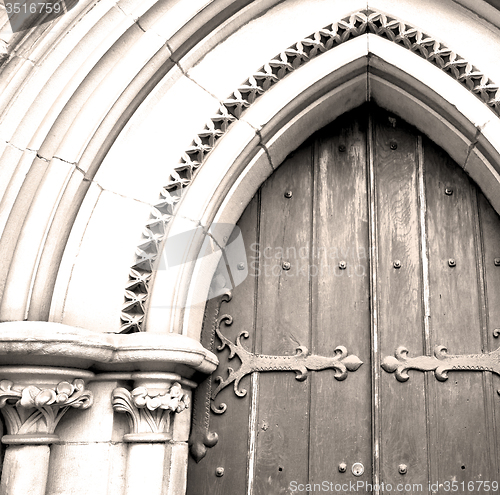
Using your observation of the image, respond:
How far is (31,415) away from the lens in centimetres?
154

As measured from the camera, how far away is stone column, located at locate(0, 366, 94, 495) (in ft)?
4.90

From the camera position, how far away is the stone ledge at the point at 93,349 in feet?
4.88

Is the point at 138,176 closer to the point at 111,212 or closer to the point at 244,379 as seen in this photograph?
the point at 111,212

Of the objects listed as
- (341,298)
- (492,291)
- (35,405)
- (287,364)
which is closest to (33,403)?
(35,405)

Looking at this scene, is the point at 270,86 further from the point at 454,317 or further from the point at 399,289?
the point at 454,317

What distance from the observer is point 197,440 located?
6.11ft

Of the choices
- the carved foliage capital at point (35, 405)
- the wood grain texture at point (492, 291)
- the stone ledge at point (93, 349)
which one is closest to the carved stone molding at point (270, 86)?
the stone ledge at point (93, 349)

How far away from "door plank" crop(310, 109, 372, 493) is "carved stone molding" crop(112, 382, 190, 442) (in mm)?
535

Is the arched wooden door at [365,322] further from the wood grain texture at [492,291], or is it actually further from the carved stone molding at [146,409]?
the carved stone molding at [146,409]

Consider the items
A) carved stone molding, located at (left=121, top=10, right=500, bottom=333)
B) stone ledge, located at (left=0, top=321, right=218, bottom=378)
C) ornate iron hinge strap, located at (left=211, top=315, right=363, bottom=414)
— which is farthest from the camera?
ornate iron hinge strap, located at (left=211, top=315, right=363, bottom=414)

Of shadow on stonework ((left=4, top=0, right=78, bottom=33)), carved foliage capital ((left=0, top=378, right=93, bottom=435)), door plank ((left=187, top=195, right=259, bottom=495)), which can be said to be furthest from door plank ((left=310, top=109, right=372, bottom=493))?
shadow on stonework ((left=4, top=0, right=78, bottom=33))

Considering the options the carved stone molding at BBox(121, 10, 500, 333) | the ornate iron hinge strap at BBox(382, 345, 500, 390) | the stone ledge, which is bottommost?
the stone ledge

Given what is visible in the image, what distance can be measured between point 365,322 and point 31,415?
113cm

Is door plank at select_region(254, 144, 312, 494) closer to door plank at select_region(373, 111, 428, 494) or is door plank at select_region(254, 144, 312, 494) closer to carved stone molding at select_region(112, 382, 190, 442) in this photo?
door plank at select_region(373, 111, 428, 494)
